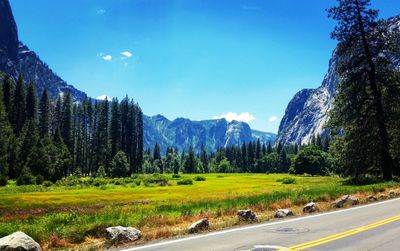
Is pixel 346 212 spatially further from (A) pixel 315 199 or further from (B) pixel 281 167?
(B) pixel 281 167

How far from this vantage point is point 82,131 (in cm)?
15025

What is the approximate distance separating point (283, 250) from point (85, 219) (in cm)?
961

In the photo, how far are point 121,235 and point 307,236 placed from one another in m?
6.28

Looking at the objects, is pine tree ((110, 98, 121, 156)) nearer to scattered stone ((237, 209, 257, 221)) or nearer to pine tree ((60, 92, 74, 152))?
pine tree ((60, 92, 74, 152))

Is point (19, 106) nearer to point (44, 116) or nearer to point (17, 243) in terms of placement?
point (44, 116)

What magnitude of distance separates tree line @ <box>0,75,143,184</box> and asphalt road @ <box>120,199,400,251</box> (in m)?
63.2

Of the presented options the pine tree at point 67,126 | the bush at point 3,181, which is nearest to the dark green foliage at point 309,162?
the pine tree at point 67,126

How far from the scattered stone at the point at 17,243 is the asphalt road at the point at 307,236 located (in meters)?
2.81

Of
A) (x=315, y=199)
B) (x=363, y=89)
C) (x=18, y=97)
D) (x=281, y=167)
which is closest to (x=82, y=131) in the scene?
(x=18, y=97)

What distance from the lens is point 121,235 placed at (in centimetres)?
1377

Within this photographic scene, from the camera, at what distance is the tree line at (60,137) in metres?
79.8

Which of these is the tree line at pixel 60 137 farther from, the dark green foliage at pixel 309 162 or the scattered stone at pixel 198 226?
the scattered stone at pixel 198 226

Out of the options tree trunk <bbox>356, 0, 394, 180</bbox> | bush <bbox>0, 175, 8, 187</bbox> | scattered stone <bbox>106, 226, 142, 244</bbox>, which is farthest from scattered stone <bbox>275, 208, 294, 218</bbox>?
bush <bbox>0, 175, 8, 187</bbox>

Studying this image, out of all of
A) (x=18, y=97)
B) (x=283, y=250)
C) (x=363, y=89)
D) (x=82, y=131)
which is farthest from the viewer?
(x=82, y=131)
